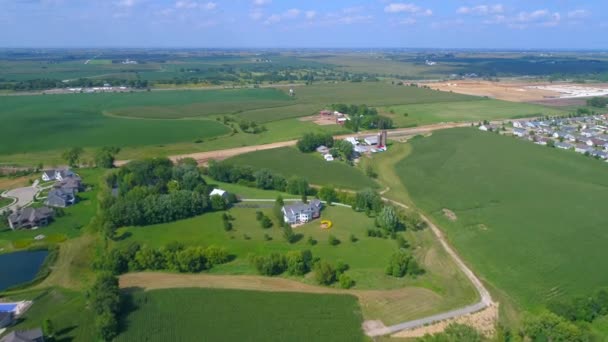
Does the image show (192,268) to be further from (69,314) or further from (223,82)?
(223,82)

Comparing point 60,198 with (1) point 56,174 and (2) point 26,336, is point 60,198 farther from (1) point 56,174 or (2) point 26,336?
(2) point 26,336

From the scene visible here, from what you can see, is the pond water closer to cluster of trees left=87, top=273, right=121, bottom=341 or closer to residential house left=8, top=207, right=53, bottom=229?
residential house left=8, top=207, right=53, bottom=229

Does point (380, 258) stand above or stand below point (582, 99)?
below

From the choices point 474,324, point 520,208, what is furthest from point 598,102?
point 474,324

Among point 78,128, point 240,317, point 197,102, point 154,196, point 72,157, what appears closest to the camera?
point 240,317

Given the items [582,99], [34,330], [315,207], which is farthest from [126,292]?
[582,99]

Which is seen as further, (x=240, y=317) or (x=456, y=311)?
(x=456, y=311)
